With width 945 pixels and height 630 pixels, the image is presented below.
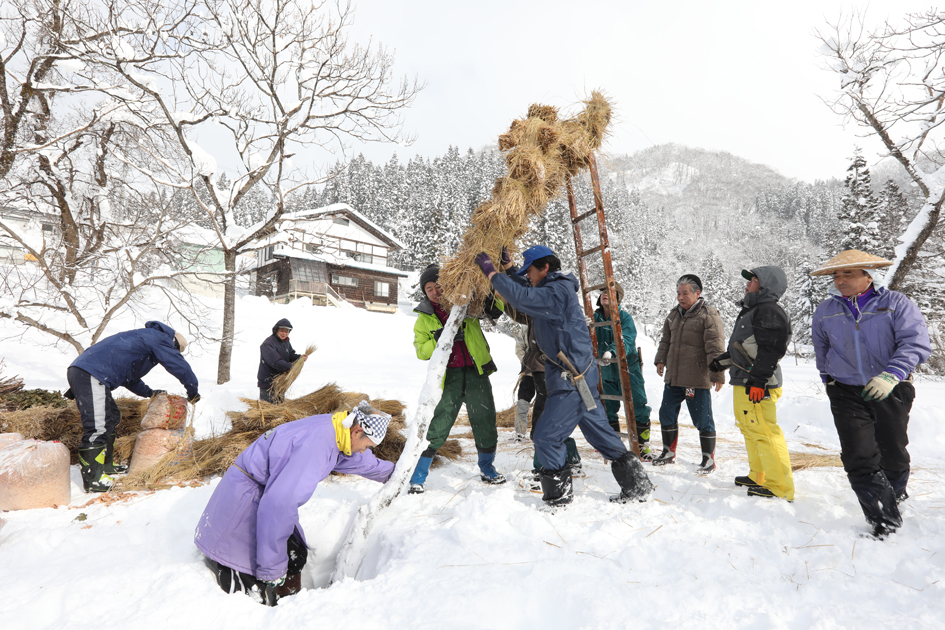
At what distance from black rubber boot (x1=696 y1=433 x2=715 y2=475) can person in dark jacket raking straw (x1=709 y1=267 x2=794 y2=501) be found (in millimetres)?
450

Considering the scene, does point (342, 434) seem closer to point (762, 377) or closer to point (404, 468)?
point (404, 468)

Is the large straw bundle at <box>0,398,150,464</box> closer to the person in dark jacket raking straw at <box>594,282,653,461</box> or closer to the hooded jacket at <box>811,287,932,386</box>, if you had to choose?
the person in dark jacket raking straw at <box>594,282,653,461</box>

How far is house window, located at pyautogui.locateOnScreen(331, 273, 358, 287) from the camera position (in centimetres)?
3045

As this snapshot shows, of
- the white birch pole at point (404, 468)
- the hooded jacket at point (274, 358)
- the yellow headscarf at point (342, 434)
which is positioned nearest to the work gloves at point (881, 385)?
the white birch pole at point (404, 468)

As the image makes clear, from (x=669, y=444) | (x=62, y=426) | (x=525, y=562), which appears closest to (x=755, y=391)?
(x=669, y=444)

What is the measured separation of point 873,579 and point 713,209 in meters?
146

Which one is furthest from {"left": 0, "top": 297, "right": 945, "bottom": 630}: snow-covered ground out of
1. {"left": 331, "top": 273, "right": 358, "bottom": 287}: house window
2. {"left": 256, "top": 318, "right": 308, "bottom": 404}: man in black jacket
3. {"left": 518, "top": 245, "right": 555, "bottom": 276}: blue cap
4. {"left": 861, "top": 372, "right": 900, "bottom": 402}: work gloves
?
{"left": 331, "top": 273, "right": 358, "bottom": 287}: house window

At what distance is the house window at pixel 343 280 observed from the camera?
99.9ft

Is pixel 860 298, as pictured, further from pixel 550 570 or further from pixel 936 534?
pixel 550 570

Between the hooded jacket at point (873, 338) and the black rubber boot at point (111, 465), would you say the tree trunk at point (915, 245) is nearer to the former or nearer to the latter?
the hooded jacket at point (873, 338)

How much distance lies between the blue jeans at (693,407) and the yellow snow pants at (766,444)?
57 cm

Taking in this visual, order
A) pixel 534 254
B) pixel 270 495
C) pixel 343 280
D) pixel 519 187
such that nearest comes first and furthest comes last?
pixel 270 495
pixel 534 254
pixel 519 187
pixel 343 280

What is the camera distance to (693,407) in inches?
164

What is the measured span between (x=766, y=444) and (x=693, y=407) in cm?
93
